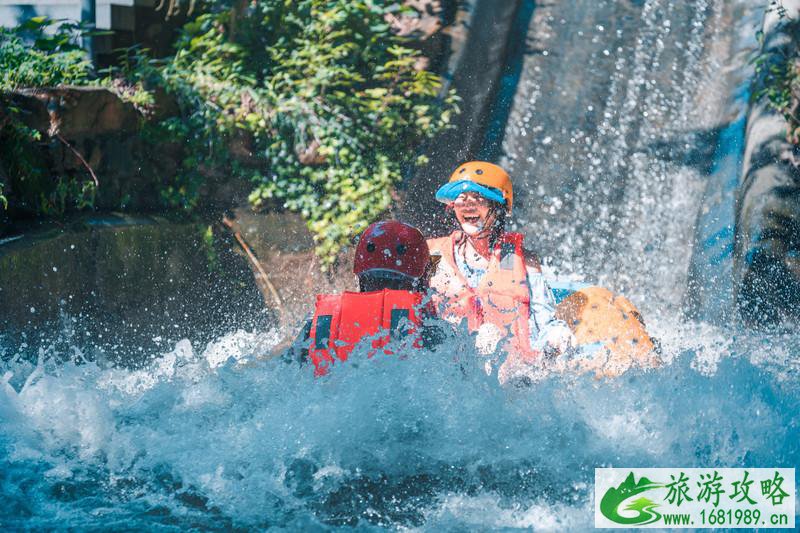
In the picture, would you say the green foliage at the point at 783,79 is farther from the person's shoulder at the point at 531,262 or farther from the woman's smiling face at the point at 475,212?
the woman's smiling face at the point at 475,212

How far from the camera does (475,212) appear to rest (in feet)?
15.6

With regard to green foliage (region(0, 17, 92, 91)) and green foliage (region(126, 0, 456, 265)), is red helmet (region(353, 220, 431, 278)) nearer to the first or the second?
green foliage (region(0, 17, 92, 91))

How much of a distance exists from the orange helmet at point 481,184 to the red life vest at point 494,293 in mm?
215

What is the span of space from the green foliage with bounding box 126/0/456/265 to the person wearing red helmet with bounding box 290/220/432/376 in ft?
11.6

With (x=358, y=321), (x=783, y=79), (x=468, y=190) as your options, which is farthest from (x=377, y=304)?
(x=783, y=79)

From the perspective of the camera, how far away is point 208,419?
386cm

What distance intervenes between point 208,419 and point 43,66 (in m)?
3.75

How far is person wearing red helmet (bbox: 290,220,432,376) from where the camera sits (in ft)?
12.0

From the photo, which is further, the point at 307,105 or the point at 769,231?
the point at 307,105

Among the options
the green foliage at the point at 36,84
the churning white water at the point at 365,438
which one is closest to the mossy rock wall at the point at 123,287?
the green foliage at the point at 36,84

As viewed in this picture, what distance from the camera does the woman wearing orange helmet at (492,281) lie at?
13.1ft

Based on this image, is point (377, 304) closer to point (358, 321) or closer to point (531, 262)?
point (358, 321)

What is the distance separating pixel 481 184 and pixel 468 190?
7 cm

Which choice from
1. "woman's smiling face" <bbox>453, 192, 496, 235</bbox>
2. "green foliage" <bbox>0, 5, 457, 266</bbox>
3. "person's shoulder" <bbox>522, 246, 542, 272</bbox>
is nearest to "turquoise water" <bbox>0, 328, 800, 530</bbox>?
"person's shoulder" <bbox>522, 246, 542, 272</bbox>
